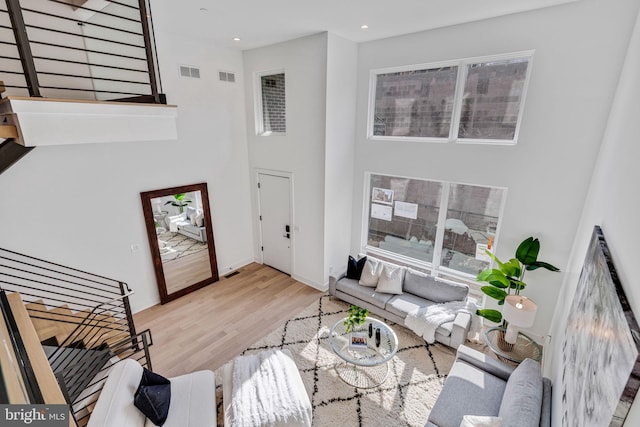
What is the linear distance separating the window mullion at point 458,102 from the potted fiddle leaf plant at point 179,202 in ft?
15.3

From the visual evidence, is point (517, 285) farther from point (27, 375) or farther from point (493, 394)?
point (27, 375)

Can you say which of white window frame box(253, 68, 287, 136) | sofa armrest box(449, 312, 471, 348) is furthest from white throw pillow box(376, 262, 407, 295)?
white window frame box(253, 68, 287, 136)

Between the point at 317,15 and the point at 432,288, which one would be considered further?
the point at 432,288

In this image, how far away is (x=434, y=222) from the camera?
4.99 metres

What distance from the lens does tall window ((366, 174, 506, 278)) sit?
4500 mm

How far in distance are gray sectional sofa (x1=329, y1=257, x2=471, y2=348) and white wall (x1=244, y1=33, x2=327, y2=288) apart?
715mm

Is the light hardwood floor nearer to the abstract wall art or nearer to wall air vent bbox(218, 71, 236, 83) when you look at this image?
the abstract wall art

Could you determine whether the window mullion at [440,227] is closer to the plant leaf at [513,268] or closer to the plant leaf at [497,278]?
the plant leaf at [497,278]

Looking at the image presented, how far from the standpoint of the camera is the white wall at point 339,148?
4.81 m

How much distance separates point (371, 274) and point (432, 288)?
3.31 ft

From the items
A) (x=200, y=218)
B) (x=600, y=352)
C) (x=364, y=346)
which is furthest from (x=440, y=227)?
(x=200, y=218)

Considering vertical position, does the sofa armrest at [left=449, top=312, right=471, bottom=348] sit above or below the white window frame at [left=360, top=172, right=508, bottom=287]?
below

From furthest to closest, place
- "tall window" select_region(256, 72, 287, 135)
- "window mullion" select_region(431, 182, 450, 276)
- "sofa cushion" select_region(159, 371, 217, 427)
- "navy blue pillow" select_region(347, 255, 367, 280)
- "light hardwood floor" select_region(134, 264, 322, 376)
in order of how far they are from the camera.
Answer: "tall window" select_region(256, 72, 287, 135)
"navy blue pillow" select_region(347, 255, 367, 280)
"window mullion" select_region(431, 182, 450, 276)
"light hardwood floor" select_region(134, 264, 322, 376)
"sofa cushion" select_region(159, 371, 217, 427)

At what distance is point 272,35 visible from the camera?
15.5 feet
